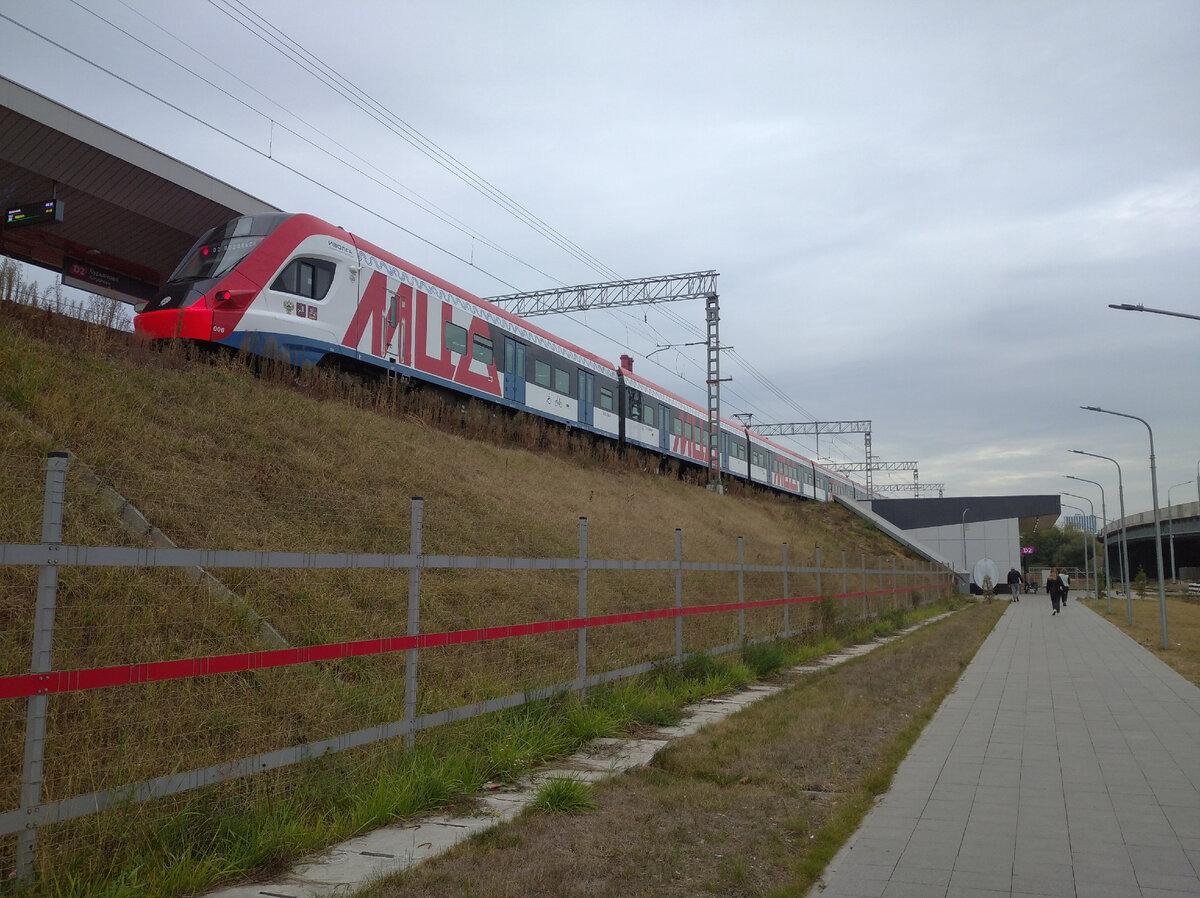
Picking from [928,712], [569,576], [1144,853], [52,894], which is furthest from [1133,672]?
[52,894]

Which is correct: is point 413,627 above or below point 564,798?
above

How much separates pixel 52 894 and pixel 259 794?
3.76 feet

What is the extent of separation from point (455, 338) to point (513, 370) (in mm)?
2491

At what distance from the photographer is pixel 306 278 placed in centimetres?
1453

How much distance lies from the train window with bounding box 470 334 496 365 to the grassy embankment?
3721 mm

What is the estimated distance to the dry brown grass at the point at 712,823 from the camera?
14.0ft

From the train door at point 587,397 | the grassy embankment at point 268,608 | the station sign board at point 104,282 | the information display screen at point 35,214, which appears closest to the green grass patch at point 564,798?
the grassy embankment at point 268,608

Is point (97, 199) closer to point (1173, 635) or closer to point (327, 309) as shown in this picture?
point (327, 309)

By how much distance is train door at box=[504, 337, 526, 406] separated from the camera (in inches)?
795

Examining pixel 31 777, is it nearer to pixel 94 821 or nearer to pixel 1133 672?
pixel 94 821

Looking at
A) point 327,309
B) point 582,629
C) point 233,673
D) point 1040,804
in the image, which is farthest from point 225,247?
point 1040,804

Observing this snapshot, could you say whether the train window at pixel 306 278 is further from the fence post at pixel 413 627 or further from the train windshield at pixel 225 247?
the fence post at pixel 413 627

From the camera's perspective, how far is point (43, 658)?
144 inches

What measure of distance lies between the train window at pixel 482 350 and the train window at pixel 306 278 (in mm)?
4358
